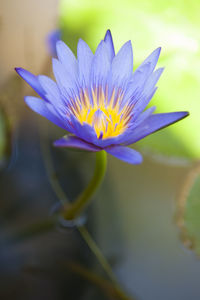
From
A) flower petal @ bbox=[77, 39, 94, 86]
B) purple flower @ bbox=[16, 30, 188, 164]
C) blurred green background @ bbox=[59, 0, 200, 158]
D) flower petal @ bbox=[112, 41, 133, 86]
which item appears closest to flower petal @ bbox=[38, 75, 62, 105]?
purple flower @ bbox=[16, 30, 188, 164]

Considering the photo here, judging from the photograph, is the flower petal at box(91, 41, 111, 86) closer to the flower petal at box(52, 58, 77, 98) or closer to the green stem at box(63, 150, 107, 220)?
the flower petal at box(52, 58, 77, 98)

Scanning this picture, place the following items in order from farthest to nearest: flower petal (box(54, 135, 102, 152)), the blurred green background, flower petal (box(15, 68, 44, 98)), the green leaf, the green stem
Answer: the blurred green background < the green leaf < the green stem < flower petal (box(15, 68, 44, 98)) < flower petal (box(54, 135, 102, 152))

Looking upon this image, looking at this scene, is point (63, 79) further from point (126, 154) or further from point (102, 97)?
point (126, 154)

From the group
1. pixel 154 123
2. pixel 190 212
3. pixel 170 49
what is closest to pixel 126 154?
pixel 154 123

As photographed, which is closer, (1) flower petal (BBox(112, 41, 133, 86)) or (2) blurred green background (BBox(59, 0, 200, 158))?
(1) flower petal (BBox(112, 41, 133, 86))

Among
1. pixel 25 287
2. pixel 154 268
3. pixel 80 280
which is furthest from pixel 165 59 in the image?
pixel 25 287
